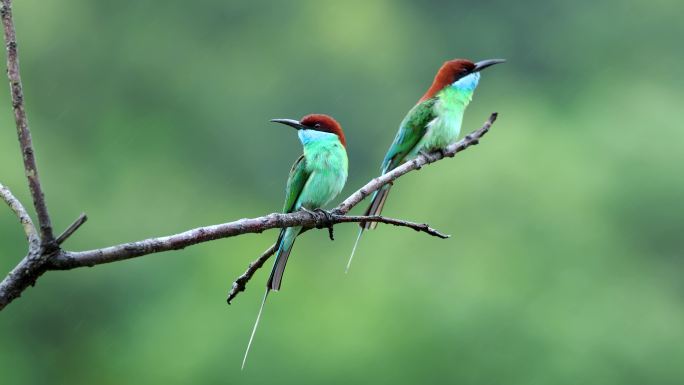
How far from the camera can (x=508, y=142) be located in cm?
2303

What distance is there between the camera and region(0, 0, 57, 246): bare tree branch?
1384 mm

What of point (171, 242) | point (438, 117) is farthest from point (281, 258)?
point (438, 117)

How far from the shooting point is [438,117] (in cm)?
364

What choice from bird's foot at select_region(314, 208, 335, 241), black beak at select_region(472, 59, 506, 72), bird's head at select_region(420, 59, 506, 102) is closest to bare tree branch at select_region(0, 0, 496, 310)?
bird's foot at select_region(314, 208, 335, 241)

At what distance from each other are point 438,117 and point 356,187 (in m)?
19.5

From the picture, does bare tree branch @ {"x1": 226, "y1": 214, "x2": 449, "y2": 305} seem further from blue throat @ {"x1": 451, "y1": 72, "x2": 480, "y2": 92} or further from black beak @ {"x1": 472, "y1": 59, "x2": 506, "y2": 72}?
blue throat @ {"x1": 451, "y1": 72, "x2": 480, "y2": 92}

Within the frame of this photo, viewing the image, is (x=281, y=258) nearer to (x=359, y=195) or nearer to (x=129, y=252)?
(x=359, y=195)

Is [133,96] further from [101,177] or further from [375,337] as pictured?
[375,337]

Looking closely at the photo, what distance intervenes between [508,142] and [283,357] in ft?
29.7

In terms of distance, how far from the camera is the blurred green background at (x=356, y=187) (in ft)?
57.1

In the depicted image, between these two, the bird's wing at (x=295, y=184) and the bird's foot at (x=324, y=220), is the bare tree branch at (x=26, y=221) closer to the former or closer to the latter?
the bird's foot at (x=324, y=220)

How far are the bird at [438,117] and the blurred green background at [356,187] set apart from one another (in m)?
12.0

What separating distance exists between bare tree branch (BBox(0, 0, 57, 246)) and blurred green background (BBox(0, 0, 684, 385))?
14066 millimetres

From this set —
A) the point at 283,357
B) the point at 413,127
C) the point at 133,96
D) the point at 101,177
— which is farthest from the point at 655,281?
the point at 413,127
